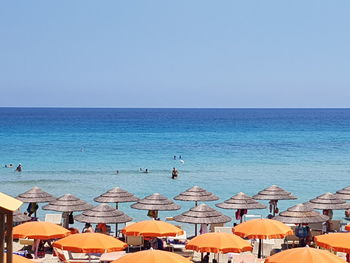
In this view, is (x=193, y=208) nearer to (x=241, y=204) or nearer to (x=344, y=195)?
(x=241, y=204)

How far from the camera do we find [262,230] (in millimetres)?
15781

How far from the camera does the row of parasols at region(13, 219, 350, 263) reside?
39.4 feet

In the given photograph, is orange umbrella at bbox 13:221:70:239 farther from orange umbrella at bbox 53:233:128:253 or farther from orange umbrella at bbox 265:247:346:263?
orange umbrella at bbox 265:247:346:263

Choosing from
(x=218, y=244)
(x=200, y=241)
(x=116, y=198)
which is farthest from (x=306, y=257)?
(x=116, y=198)

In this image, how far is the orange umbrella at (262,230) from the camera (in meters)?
15.7

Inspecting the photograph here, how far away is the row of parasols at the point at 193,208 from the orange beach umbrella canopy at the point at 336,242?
344 cm

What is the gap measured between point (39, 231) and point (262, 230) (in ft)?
19.3

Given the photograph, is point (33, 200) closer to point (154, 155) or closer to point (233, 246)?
point (233, 246)

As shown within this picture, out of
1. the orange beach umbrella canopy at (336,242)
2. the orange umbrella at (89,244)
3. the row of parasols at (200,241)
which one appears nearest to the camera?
the row of parasols at (200,241)

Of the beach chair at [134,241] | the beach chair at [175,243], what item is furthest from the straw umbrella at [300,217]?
the beach chair at [134,241]

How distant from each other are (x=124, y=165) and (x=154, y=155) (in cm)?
987

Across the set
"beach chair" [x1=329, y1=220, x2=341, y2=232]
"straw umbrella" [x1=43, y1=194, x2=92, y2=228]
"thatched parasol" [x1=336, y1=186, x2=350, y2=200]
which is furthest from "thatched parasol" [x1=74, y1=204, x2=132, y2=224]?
"thatched parasol" [x1=336, y1=186, x2=350, y2=200]

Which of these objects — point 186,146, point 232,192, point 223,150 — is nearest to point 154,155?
point 223,150

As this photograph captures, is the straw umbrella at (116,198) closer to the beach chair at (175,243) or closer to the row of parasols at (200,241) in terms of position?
the beach chair at (175,243)
